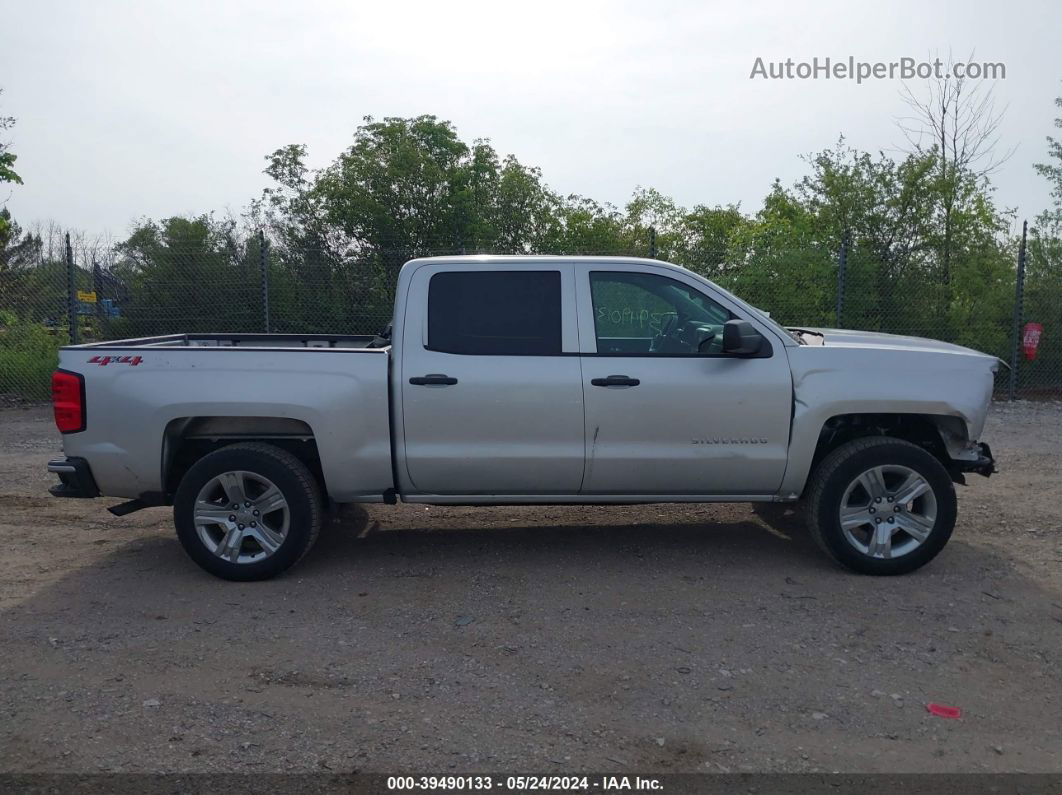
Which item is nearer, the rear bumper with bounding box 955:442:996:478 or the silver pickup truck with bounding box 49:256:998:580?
the silver pickup truck with bounding box 49:256:998:580

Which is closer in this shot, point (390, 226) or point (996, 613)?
point (996, 613)

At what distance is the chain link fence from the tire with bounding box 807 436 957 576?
7222 millimetres

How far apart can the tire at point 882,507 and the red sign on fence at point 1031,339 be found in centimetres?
888

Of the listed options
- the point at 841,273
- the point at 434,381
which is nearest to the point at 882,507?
the point at 434,381

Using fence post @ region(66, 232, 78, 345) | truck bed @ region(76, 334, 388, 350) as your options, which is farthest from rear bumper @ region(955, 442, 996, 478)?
fence post @ region(66, 232, 78, 345)

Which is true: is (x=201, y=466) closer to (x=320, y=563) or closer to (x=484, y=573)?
(x=320, y=563)

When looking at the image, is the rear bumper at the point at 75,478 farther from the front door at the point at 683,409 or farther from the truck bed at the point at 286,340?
the front door at the point at 683,409

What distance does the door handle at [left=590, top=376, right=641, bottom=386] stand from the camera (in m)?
5.36

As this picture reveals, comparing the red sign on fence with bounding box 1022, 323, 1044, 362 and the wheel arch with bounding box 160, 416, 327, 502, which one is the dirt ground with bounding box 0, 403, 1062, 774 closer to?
the wheel arch with bounding box 160, 416, 327, 502

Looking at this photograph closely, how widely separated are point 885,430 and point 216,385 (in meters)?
4.12

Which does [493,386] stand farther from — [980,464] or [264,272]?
[264,272]

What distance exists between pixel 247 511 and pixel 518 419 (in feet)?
5.62

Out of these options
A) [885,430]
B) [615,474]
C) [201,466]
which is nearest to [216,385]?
[201,466]

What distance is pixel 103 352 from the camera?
543cm
